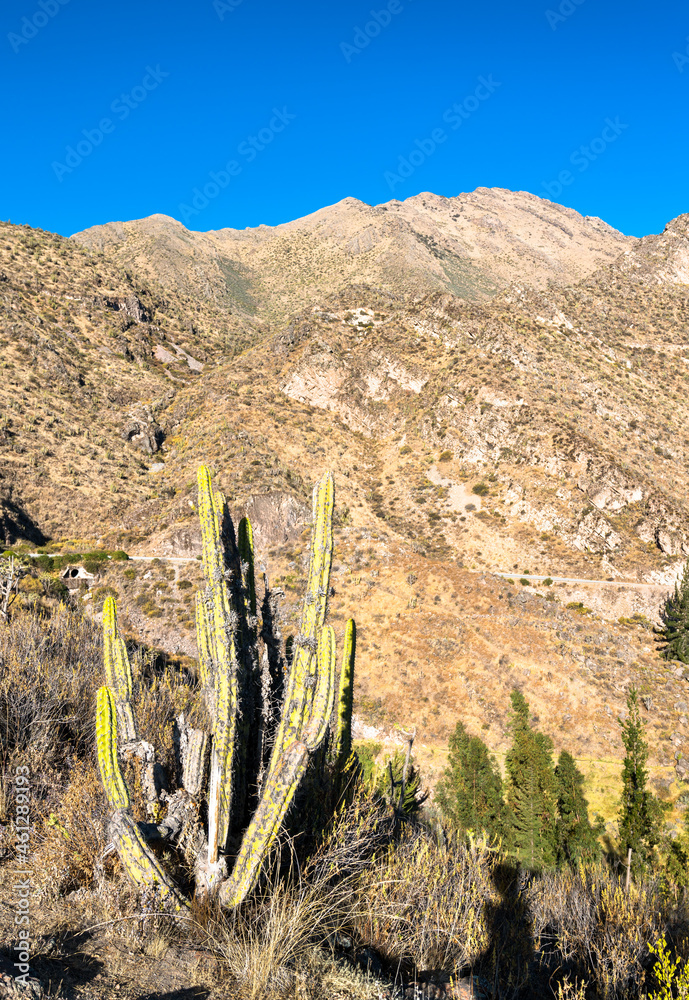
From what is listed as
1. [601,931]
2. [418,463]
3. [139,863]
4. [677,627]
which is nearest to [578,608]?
[677,627]

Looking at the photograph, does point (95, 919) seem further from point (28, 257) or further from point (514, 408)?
point (28, 257)

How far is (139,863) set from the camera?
4.25 meters

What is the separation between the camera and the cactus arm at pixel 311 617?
16.0 feet

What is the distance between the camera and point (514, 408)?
44.2 m

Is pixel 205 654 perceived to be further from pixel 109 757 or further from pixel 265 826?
pixel 265 826

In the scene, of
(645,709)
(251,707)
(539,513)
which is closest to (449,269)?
(539,513)

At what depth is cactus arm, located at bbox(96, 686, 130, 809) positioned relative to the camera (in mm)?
4480

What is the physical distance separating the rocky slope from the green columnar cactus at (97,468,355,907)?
250 ft

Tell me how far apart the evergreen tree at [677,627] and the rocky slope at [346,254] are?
57.7m

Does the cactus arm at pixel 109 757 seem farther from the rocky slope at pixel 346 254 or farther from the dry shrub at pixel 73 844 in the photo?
the rocky slope at pixel 346 254

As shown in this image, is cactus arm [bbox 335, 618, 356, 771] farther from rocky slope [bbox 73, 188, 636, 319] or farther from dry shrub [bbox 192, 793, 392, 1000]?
rocky slope [bbox 73, 188, 636, 319]

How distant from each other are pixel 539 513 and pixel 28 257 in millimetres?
60944

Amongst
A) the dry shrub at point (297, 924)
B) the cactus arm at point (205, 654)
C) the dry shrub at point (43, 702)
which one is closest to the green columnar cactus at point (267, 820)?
the dry shrub at point (297, 924)

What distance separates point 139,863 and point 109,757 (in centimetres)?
89
